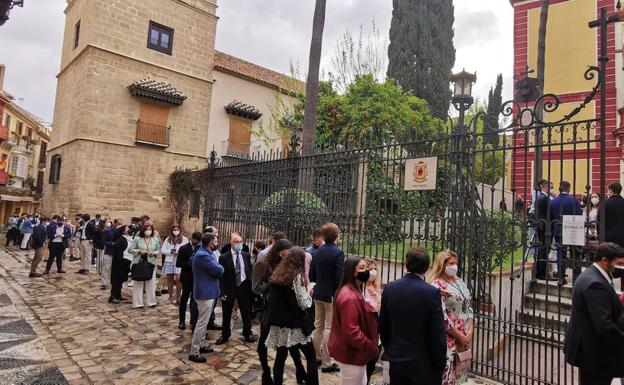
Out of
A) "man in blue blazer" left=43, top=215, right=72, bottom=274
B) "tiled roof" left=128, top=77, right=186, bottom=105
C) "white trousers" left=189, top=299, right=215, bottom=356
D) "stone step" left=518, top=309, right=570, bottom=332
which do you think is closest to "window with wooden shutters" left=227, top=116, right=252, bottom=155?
"tiled roof" left=128, top=77, right=186, bottom=105

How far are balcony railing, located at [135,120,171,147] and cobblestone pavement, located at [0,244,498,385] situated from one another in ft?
41.4

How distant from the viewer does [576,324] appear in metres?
3.48

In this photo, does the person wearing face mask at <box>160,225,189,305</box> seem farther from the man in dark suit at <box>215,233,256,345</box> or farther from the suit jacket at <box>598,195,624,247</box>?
the suit jacket at <box>598,195,624,247</box>

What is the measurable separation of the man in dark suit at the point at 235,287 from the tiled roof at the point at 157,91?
1690 cm

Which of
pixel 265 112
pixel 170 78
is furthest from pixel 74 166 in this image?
pixel 265 112

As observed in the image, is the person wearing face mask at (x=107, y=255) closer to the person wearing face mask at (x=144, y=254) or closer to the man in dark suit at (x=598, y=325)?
the person wearing face mask at (x=144, y=254)

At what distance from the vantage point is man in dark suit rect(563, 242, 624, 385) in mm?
3248

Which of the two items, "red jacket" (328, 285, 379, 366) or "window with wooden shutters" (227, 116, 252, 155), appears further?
"window with wooden shutters" (227, 116, 252, 155)

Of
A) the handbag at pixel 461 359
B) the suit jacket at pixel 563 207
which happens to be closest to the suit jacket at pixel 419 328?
the handbag at pixel 461 359

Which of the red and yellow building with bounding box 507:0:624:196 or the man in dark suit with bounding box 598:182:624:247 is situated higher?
the red and yellow building with bounding box 507:0:624:196

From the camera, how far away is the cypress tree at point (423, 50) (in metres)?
24.3

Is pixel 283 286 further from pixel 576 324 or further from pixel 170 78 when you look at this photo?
pixel 170 78

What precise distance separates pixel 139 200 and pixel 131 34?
8631 mm

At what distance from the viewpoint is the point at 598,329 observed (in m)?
3.22
